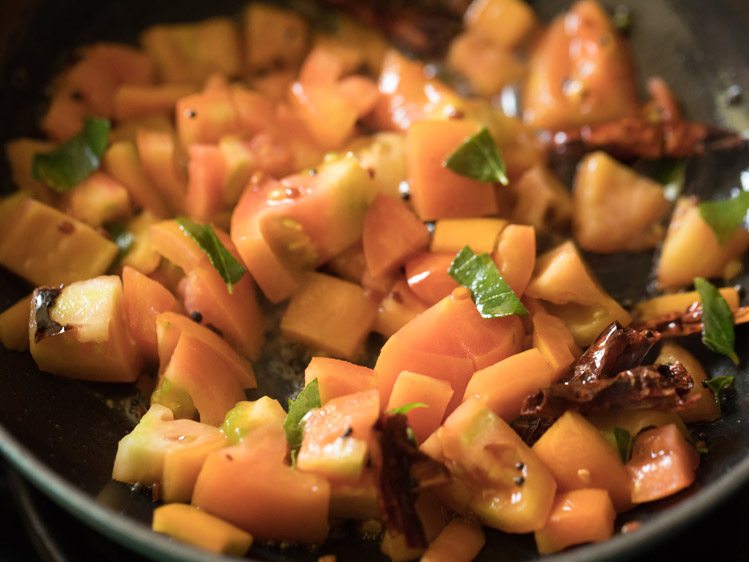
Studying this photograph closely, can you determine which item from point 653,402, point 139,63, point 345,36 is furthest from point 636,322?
point 139,63

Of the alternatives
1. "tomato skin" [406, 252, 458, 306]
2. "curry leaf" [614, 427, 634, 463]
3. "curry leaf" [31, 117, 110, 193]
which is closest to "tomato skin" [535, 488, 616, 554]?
"curry leaf" [614, 427, 634, 463]

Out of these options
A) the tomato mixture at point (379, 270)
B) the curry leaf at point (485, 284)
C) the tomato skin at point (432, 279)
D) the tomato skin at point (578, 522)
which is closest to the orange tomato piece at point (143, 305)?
the tomato mixture at point (379, 270)

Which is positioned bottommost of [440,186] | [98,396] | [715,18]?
[98,396]

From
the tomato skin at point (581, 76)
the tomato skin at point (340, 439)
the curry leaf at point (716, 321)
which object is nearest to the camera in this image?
the tomato skin at point (340, 439)

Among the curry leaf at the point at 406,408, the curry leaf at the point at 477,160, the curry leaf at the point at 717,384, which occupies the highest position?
the curry leaf at the point at 477,160

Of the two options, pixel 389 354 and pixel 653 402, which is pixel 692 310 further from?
pixel 389 354

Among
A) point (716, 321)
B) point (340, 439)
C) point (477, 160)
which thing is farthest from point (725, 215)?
point (340, 439)

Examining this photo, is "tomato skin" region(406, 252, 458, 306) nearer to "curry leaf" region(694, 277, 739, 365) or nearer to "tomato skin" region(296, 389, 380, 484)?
"tomato skin" region(296, 389, 380, 484)

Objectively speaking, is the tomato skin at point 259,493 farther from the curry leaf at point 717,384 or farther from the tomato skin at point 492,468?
the curry leaf at point 717,384
